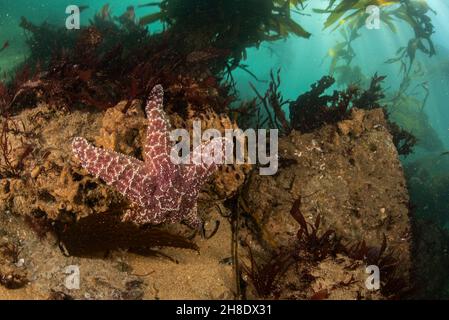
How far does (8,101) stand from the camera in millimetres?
4895

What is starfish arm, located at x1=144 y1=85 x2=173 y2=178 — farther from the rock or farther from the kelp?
the kelp

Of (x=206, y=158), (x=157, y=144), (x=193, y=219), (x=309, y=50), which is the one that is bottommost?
(x=193, y=219)

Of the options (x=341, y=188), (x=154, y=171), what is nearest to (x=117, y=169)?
(x=154, y=171)

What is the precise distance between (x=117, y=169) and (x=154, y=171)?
44 cm

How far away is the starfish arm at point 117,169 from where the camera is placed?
3803 mm

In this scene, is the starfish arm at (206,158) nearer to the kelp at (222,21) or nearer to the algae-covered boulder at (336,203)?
the algae-covered boulder at (336,203)

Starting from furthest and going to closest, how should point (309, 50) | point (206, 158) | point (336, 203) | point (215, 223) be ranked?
point (309, 50) → point (336, 203) → point (215, 223) → point (206, 158)

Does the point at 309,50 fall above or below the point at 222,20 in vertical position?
above

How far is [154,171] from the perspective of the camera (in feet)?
13.2

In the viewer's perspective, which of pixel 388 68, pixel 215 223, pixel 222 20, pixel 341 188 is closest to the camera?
pixel 215 223

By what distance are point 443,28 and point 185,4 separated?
96.5 meters

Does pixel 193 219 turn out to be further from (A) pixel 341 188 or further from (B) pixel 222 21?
(B) pixel 222 21

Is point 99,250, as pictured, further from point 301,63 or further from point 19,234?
point 301,63

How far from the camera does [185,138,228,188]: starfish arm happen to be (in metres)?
4.13
